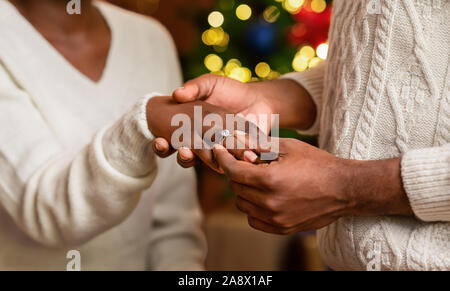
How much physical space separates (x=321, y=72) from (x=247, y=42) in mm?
851

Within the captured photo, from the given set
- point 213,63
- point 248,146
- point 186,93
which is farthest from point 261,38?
point 248,146

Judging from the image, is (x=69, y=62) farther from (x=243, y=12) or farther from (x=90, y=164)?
(x=243, y=12)

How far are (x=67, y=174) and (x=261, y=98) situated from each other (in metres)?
0.41

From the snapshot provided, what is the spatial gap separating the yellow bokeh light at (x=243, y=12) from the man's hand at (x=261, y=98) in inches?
34.9

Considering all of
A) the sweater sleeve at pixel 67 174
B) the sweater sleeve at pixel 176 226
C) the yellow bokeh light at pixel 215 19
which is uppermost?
the yellow bokeh light at pixel 215 19

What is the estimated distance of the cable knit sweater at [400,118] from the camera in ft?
2.01

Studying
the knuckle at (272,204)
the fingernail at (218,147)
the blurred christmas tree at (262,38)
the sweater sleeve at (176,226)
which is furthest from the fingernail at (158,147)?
the blurred christmas tree at (262,38)

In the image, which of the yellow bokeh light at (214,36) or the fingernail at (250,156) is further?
the yellow bokeh light at (214,36)

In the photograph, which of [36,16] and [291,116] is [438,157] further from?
[36,16]

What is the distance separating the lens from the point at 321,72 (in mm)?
922

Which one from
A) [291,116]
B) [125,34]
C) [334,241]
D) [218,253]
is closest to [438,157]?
[334,241]

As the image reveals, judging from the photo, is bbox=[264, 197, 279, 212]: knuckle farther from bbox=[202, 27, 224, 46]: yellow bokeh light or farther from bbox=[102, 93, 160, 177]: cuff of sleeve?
bbox=[202, 27, 224, 46]: yellow bokeh light

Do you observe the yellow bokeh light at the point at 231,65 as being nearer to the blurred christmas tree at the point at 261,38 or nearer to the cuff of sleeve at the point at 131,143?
the blurred christmas tree at the point at 261,38
